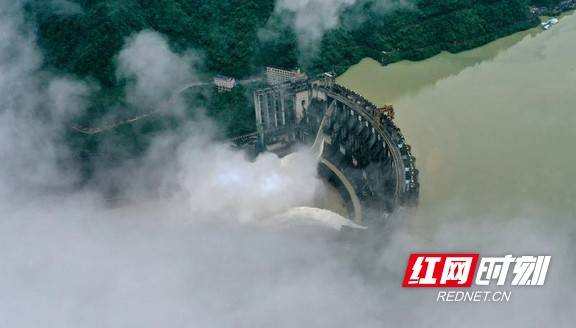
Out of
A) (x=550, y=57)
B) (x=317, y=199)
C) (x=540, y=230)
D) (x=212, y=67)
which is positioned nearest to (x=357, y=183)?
(x=317, y=199)

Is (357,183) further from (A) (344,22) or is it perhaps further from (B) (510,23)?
(B) (510,23)

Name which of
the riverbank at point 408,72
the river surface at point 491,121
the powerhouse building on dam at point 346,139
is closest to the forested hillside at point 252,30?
the riverbank at point 408,72

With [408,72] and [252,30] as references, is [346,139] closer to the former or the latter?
[252,30]

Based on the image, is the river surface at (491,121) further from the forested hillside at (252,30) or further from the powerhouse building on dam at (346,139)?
the powerhouse building on dam at (346,139)

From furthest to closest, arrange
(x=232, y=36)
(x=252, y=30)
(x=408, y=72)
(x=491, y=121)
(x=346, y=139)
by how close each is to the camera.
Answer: (x=408, y=72) → (x=252, y=30) → (x=232, y=36) → (x=491, y=121) → (x=346, y=139)

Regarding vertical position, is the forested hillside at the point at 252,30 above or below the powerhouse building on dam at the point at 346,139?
above

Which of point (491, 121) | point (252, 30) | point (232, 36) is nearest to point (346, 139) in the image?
point (491, 121)
